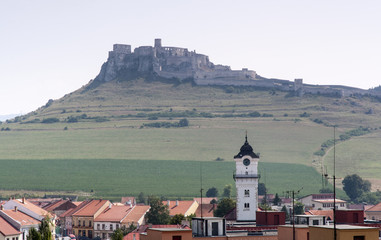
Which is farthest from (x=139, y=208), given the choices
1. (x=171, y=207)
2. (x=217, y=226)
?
(x=217, y=226)

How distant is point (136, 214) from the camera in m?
120

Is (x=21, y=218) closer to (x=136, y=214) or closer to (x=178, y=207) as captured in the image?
(x=136, y=214)

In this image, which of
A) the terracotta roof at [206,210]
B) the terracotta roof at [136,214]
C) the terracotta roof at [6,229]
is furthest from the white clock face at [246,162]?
the terracotta roof at [136,214]

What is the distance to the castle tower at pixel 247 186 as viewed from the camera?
85.8 meters

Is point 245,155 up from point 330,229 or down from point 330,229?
up

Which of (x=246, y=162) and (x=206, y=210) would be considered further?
(x=206, y=210)

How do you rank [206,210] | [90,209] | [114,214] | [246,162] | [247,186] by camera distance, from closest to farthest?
[247,186] < [246,162] < [114,214] < [206,210] < [90,209]

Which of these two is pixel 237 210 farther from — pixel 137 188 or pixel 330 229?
pixel 137 188

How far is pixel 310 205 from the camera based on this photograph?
496 feet

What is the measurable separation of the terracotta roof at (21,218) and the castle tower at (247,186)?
73.7 feet

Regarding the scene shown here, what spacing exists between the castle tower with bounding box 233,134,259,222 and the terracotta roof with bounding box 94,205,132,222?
116ft

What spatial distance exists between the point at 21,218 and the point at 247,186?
81.0 feet

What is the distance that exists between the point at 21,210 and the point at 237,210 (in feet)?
89.7

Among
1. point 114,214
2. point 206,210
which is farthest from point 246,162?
point 114,214
